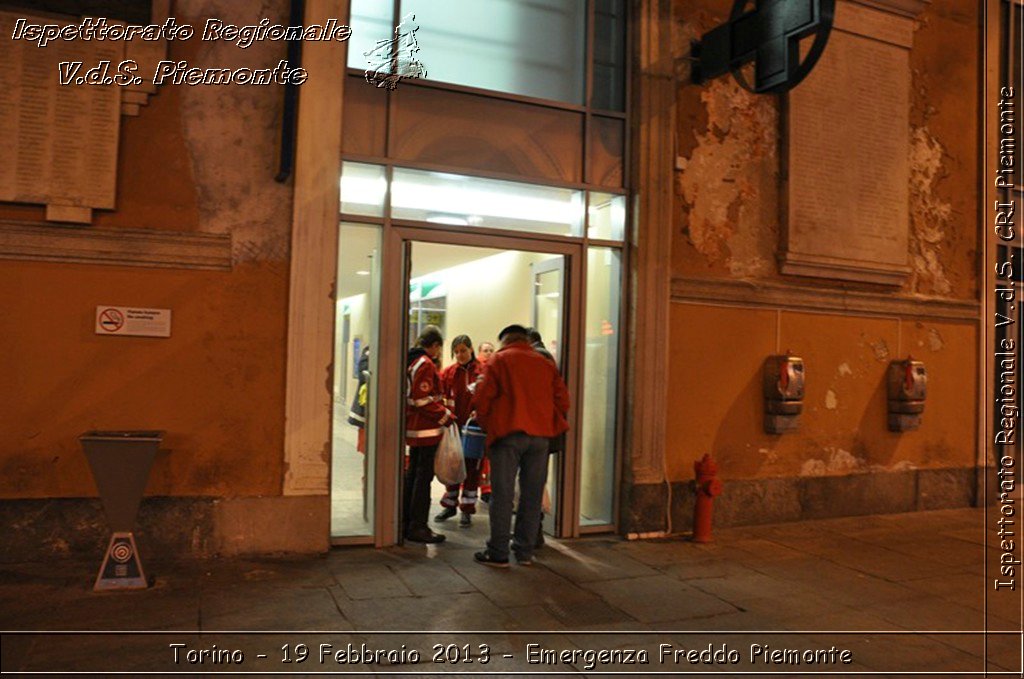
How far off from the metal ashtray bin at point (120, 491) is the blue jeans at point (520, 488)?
2.40 metres

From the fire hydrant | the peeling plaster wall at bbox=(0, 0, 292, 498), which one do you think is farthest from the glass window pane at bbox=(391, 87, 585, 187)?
the fire hydrant

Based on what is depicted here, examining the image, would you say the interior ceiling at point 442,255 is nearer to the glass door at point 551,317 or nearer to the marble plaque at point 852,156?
the glass door at point 551,317

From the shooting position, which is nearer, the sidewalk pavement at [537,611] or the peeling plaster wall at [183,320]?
the sidewalk pavement at [537,611]

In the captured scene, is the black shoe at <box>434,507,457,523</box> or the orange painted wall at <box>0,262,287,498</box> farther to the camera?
the black shoe at <box>434,507,457,523</box>

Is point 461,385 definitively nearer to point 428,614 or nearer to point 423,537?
point 423,537

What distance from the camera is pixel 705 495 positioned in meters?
7.30

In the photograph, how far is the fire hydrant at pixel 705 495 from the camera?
730cm

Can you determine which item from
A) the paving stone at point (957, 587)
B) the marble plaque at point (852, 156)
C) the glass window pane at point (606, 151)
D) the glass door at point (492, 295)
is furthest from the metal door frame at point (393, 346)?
the paving stone at point (957, 587)

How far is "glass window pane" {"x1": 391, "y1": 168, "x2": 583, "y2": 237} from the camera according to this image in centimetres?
681

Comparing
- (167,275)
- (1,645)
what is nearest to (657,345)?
(167,275)

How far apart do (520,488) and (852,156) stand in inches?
200

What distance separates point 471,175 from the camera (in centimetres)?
693

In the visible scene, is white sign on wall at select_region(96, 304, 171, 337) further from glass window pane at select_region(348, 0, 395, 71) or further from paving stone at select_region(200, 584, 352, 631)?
glass window pane at select_region(348, 0, 395, 71)

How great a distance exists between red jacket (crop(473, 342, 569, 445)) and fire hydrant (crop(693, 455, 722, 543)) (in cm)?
174
